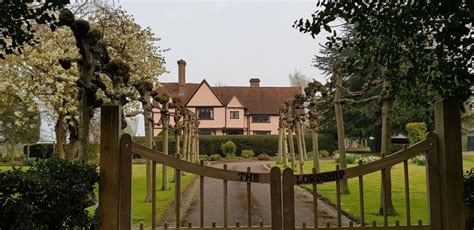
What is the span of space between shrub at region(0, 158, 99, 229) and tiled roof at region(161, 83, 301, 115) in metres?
47.6

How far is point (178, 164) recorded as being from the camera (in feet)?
14.5

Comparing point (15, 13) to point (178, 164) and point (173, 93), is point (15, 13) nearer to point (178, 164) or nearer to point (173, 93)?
point (178, 164)

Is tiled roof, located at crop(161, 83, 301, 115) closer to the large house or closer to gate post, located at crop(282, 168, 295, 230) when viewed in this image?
the large house

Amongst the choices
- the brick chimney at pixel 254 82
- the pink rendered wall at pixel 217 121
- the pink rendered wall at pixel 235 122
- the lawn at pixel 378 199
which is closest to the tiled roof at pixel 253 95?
the pink rendered wall at pixel 217 121

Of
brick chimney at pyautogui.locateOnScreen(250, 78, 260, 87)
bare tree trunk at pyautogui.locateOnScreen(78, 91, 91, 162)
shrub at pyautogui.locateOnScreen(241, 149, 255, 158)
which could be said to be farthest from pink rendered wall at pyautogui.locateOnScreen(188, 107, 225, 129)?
bare tree trunk at pyautogui.locateOnScreen(78, 91, 91, 162)

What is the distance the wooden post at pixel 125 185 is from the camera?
419 centimetres

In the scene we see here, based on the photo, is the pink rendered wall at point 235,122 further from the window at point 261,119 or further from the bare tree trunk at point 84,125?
the bare tree trunk at point 84,125

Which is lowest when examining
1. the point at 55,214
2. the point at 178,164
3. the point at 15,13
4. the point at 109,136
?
the point at 55,214

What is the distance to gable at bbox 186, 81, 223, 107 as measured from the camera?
50.6 metres

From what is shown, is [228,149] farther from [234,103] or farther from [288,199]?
[288,199]

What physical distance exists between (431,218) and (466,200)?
385 mm

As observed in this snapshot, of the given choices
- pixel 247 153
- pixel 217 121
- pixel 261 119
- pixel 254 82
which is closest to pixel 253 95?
pixel 254 82

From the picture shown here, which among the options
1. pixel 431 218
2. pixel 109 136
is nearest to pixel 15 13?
pixel 109 136

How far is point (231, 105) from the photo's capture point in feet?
169
